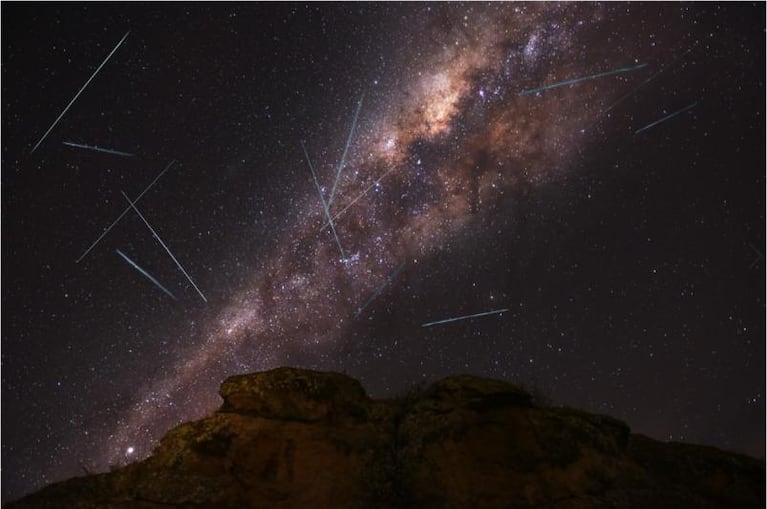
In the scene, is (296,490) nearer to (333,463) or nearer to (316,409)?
(333,463)

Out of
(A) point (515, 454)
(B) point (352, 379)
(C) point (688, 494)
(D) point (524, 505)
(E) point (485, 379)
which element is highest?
(B) point (352, 379)

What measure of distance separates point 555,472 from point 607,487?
1.32 metres

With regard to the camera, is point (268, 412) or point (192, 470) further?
point (268, 412)

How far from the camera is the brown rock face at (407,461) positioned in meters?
13.1

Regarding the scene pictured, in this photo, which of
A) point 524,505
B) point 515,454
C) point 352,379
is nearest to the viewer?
point 524,505

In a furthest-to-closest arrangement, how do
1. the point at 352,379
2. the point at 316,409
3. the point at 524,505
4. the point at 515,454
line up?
the point at 352,379 < the point at 316,409 < the point at 515,454 < the point at 524,505

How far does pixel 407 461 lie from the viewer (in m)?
14.0

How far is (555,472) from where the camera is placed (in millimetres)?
13484

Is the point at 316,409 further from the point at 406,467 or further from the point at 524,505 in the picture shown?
the point at 524,505

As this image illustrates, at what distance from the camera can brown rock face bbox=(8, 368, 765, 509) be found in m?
13.1

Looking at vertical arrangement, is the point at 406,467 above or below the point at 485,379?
below

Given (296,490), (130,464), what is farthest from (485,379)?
(130,464)

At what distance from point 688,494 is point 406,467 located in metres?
7.05

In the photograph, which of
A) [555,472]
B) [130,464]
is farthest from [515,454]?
[130,464]
